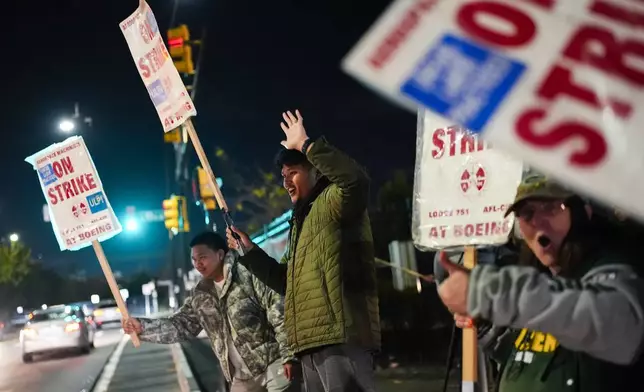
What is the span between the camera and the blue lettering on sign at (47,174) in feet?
20.9

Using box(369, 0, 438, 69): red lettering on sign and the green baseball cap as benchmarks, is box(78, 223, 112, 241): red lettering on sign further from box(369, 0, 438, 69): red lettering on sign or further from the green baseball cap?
box(369, 0, 438, 69): red lettering on sign

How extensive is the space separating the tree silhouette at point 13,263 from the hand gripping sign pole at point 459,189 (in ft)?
217

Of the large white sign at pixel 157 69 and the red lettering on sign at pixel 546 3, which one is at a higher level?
the large white sign at pixel 157 69

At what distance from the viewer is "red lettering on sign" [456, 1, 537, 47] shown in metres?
1.93

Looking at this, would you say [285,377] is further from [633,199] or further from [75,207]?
[633,199]

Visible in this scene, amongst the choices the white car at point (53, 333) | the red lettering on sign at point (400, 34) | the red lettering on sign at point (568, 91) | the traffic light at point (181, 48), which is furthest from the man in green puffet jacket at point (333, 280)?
the white car at point (53, 333)

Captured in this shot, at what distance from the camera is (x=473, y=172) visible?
A: 4.11 meters

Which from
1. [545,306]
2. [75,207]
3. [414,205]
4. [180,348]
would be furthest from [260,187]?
[545,306]

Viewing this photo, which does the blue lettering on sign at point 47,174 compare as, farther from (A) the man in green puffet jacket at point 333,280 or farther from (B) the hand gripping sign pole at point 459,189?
(B) the hand gripping sign pole at point 459,189

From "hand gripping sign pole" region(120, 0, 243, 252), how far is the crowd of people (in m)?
0.91

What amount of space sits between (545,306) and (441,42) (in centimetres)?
81

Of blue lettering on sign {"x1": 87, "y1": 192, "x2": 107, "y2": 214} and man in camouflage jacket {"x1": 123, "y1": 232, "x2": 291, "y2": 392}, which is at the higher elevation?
blue lettering on sign {"x1": 87, "y1": 192, "x2": 107, "y2": 214}

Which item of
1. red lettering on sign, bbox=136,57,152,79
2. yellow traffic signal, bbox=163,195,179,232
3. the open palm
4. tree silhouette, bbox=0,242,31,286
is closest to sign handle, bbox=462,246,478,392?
the open palm

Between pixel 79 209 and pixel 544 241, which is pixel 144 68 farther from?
pixel 544 241
